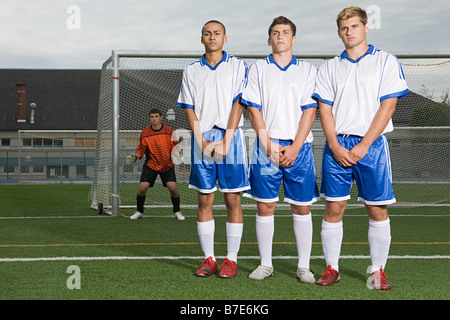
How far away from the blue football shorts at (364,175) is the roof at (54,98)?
3433 cm

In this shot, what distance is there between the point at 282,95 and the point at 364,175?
0.82 m

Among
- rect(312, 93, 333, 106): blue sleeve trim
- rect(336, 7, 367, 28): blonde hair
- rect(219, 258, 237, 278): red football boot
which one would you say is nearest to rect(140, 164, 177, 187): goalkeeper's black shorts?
rect(219, 258, 237, 278): red football boot

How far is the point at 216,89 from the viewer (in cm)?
395

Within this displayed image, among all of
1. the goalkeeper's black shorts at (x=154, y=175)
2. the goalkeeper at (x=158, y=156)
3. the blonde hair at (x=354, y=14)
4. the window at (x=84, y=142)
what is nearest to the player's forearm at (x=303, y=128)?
the blonde hair at (x=354, y=14)

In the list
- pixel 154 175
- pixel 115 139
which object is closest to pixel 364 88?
pixel 154 175

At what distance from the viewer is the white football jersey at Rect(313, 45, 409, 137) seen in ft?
11.5

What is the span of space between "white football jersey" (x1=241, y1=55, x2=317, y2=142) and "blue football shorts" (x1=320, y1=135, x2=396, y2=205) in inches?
12.8

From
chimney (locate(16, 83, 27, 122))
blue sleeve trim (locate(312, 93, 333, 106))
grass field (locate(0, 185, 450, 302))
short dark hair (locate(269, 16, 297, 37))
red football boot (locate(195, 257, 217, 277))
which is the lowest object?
grass field (locate(0, 185, 450, 302))

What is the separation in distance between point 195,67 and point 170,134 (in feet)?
13.7

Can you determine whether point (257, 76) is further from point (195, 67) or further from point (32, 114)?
point (32, 114)

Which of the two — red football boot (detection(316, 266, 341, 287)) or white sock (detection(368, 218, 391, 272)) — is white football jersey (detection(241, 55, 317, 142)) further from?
red football boot (detection(316, 266, 341, 287))

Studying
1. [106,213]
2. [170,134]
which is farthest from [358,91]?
[106,213]

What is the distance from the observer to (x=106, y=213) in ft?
29.3

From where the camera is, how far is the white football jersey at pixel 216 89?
12.9 ft
